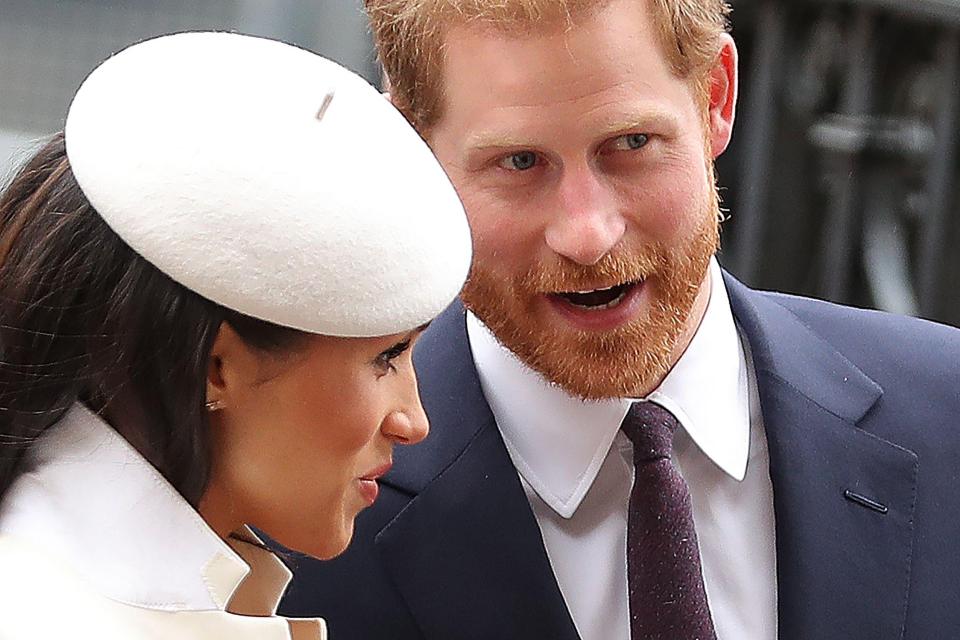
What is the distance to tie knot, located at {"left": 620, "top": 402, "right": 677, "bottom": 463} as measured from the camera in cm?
198

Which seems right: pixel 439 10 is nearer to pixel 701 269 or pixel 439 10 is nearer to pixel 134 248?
pixel 701 269

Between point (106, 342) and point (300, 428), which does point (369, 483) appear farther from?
point (106, 342)

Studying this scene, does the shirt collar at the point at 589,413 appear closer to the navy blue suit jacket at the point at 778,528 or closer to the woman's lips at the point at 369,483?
the navy blue suit jacket at the point at 778,528

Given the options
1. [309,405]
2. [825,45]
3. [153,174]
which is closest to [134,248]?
[153,174]

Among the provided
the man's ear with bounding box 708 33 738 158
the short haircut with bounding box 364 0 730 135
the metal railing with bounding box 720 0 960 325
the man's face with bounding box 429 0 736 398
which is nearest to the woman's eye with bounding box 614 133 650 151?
the man's face with bounding box 429 0 736 398

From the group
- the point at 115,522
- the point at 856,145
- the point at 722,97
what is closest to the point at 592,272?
the point at 722,97

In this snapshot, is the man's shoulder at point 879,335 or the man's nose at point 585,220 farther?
the man's shoulder at point 879,335

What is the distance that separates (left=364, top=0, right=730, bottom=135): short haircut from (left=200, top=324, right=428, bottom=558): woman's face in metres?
0.43

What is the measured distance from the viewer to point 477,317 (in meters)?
2.06

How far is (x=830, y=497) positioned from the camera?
204 cm

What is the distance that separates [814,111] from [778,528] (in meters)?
2.18

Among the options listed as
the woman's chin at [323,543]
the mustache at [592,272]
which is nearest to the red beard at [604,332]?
the mustache at [592,272]

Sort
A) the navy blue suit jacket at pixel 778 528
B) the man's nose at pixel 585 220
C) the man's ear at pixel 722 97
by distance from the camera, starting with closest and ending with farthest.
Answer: the man's nose at pixel 585 220, the navy blue suit jacket at pixel 778 528, the man's ear at pixel 722 97

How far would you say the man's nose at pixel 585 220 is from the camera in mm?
1877
